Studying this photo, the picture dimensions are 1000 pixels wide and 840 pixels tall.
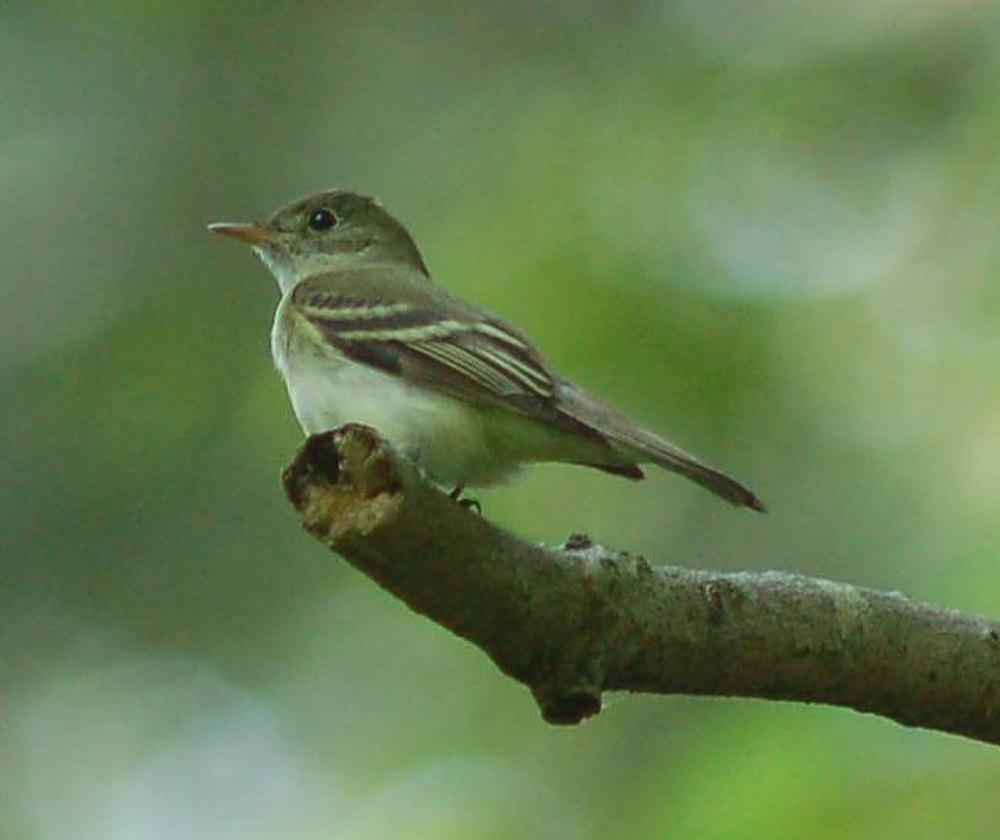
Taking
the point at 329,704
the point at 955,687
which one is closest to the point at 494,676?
the point at 329,704

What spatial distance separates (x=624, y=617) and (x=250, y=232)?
138 inches

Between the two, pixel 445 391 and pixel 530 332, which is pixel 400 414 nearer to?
pixel 445 391

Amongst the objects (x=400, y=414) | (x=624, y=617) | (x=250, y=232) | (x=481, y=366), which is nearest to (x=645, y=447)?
(x=481, y=366)

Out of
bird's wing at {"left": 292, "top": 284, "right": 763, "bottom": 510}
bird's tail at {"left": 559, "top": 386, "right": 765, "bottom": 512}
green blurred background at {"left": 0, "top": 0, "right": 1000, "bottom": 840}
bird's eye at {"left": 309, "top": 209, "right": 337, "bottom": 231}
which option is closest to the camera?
bird's tail at {"left": 559, "top": 386, "right": 765, "bottom": 512}

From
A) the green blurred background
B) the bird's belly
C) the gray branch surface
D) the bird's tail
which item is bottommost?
the green blurred background

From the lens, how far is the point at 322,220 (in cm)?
728

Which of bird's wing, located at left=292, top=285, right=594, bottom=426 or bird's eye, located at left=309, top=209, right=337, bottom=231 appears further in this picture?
bird's eye, located at left=309, top=209, right=337, bottom=231

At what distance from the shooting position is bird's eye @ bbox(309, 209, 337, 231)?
726 cm

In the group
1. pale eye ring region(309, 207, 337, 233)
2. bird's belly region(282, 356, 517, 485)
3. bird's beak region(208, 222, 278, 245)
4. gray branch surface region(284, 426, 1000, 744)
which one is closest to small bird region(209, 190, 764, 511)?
bird's belly region(282, 356, 517, 485)

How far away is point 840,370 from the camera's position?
7043 mm

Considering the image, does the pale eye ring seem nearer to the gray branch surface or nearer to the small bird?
the small bird

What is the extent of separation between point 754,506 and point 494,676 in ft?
9.17

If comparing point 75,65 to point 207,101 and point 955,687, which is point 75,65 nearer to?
point 207,101

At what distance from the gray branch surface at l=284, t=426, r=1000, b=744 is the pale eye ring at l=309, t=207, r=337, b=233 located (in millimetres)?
3464
